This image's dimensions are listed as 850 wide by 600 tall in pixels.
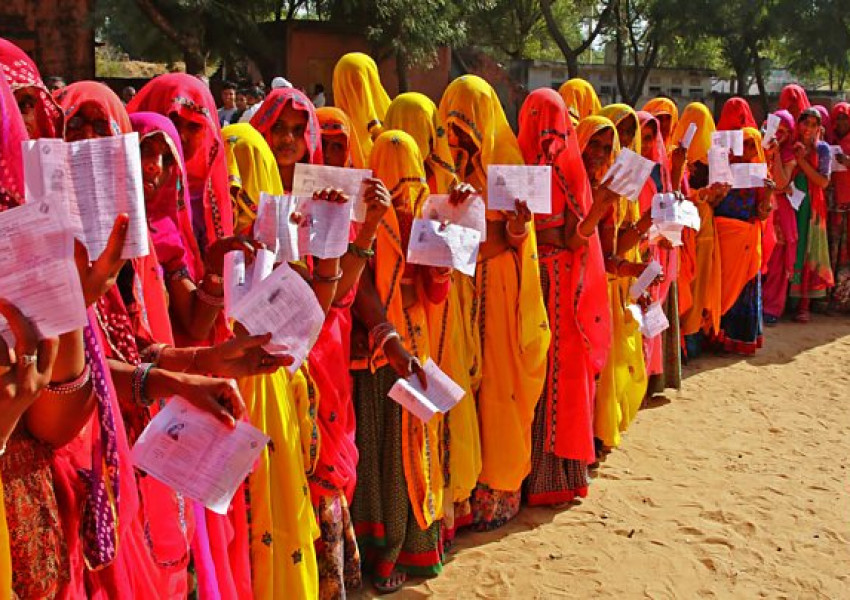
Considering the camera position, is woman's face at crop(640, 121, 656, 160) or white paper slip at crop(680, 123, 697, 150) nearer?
woman's face at crop(640, 121, 656, 160)

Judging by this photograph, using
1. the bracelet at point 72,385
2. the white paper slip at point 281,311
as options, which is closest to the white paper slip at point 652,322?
the white paper slip at point 281,311

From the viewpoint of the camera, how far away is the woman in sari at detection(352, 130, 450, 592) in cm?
357

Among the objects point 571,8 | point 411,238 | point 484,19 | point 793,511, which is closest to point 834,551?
point 793,511

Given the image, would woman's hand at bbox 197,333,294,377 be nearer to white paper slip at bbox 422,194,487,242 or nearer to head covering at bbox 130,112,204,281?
head covering at bbox 130,112,204,281

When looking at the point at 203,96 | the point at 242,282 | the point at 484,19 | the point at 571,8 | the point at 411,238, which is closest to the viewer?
the point at 242,282

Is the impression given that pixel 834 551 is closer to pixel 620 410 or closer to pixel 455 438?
pixel 620 410

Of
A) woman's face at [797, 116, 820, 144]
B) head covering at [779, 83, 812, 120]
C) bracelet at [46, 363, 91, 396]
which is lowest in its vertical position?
bracelet at [46, 363, 91, 396]

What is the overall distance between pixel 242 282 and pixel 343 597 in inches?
67.8

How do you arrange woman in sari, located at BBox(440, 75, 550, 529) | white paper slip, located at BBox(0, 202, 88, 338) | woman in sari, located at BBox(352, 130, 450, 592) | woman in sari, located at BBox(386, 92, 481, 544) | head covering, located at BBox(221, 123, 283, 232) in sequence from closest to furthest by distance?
white paper slip, located at BBox(0, 202, 88, 338) < head covering, located at BBox(221, 123, 283, 232) < woman in sari, located at BBox(352, 130, 450, 592) < woman in sari, located at BBox(386, 92, 481, 544) < woman in sari, located at BBox(440, 75, 550, 529)

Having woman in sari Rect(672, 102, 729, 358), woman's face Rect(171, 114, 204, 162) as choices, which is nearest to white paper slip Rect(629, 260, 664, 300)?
woman in sari Rect(672, 102, 729, 358)

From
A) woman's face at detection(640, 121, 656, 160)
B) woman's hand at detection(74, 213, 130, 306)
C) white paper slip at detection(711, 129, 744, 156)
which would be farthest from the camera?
white paper slip at detection(711, 129, 744, 156)

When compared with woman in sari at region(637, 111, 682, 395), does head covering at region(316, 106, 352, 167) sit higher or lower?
higher

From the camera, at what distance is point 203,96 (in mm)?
2984

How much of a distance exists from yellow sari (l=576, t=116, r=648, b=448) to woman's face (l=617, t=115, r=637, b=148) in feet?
1.13
